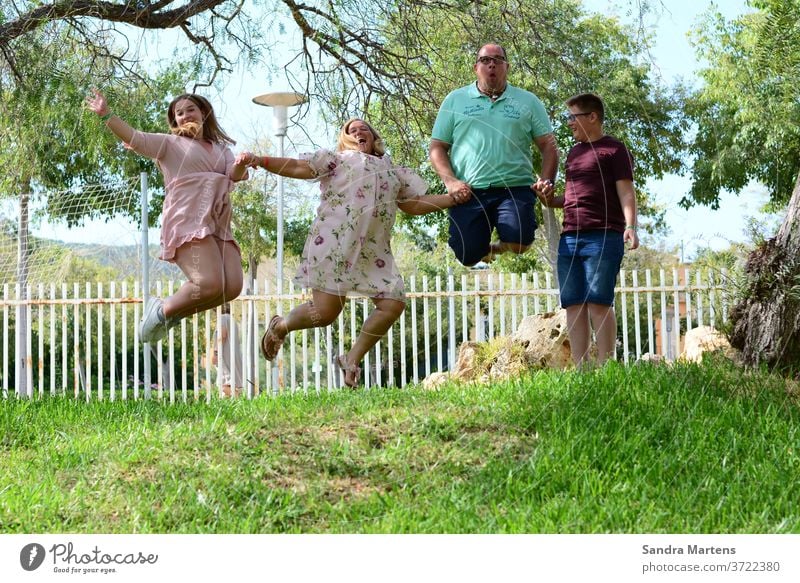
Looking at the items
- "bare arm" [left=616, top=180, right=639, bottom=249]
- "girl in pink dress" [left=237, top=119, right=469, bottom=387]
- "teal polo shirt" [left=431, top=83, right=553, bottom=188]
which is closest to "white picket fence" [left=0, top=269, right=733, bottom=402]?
"bare arm" [left=616, top=180, right=639, bottom=249]

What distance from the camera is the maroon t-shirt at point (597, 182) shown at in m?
4.53

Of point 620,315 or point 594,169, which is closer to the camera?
point 594,169

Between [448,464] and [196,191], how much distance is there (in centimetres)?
179

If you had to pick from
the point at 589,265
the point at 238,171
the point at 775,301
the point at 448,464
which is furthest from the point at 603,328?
the point at 238,171

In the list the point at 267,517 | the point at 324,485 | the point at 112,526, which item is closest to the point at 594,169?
the point at 324,485

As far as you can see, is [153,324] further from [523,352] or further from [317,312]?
[523,352]

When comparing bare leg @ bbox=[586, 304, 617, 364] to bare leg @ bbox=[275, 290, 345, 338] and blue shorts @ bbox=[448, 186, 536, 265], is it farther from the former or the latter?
bare leg @ bbox=[275, 290, 345, 338]

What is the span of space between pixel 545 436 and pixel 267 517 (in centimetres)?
129

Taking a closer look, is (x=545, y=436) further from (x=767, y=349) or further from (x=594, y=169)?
(x=767, y=349)

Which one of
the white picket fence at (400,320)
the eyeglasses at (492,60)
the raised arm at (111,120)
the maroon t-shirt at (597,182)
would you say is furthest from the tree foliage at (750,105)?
the raised arm at (111,120)

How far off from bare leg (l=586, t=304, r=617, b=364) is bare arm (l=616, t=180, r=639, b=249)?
1.64 ft

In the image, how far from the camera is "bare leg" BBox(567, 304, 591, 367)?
4.88m

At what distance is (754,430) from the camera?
3.95 meters
